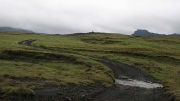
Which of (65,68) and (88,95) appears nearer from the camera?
(88,95)

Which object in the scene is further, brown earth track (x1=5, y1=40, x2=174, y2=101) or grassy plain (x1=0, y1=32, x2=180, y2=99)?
grassy plain (x1=0, y1=32, x2=180, y2=99)

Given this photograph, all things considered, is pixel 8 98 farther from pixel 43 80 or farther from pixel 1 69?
pixel 1 69

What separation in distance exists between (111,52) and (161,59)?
16063 millimetres

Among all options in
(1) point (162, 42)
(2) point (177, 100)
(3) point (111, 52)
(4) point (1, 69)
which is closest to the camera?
(2) point (177, 100)

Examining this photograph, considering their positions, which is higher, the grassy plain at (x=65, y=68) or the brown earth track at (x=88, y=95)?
the grassy plain at (x=65, y=68)

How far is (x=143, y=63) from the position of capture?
65.2 metres

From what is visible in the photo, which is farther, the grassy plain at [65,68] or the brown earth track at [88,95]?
the grassy plain at [65,68]

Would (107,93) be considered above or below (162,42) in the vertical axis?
below

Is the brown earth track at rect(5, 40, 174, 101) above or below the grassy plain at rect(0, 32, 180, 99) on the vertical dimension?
below

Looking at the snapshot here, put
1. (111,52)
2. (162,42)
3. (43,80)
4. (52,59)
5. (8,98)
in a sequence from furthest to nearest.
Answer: (162,42) → (111,52) → (52,59) → (43,80) → (8,98)

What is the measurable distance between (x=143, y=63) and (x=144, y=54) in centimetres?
1402

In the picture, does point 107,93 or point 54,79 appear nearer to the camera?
point 107,93

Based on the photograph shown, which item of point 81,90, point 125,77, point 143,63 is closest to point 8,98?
point 81,90

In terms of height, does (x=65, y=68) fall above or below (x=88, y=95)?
above
